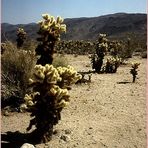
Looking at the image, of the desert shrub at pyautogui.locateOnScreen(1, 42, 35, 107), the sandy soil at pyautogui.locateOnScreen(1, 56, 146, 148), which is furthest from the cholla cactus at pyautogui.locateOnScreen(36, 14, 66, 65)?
the sandy soil at pyautogui.locateOnScreen(1, 56, 146, 148)

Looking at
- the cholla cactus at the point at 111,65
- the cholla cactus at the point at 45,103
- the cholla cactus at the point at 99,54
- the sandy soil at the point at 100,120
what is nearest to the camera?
the cholla cactus at the point at 45,103

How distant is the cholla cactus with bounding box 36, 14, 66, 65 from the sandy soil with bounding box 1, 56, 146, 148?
1.33 metres

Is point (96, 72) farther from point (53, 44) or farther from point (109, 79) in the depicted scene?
point (53, 44)

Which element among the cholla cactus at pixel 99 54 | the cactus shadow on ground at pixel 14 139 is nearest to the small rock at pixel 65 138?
the cactus shadow on ground at pixel 14 139

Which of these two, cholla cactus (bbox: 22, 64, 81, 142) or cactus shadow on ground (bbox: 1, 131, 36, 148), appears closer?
cactus shadow on ground (bbox: 1, 131, 36, 148)

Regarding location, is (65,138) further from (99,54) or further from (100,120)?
(99,54)

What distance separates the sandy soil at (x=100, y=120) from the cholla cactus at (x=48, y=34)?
1.33m

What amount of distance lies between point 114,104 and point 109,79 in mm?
3656

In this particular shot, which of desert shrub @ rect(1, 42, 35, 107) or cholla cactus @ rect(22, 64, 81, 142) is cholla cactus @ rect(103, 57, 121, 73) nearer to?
desert shrub @ rect(1, 42, 35, 107)

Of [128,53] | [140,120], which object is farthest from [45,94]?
[128,53]

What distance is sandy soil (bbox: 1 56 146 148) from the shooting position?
718 cm

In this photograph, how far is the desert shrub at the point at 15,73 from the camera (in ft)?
32.2

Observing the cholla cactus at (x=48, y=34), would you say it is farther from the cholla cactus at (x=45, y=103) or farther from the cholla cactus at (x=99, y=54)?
the cholla cactus at (x=99, y=54)

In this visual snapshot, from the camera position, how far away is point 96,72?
15.2 meters
